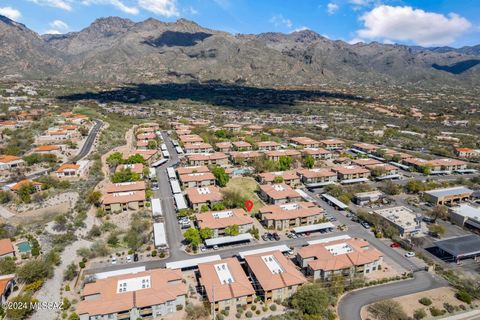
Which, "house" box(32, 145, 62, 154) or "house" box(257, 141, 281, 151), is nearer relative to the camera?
"house" box(32, 145, 62, 154)

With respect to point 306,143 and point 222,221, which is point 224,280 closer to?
point 222,221

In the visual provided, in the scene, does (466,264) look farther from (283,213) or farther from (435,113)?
(435,113)

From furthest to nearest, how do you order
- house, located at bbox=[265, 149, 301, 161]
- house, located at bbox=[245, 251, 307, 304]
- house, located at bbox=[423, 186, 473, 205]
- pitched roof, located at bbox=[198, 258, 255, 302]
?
house, located at bbox=[265, 149, 301, 161], house, located at bbox=[423, 186, 473, 205], house, located at bbox=[245, 251, 307, 304], pitched roof, located at bbox=[198, 258, 255, 302]

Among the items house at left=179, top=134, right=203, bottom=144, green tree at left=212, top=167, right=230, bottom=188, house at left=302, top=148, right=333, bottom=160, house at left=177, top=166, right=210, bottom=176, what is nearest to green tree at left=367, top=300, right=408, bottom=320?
green tree at left=212, top=167, right=230, bottom=188

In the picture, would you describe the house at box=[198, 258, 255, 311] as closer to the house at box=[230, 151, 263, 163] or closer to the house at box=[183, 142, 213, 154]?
the house at box=[230, 151, 263, 163]

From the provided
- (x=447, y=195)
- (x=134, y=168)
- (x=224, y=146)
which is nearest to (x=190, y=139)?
(x=224, y=146)

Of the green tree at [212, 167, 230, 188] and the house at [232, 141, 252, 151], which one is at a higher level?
the house at [232, 141, 252, 151]
